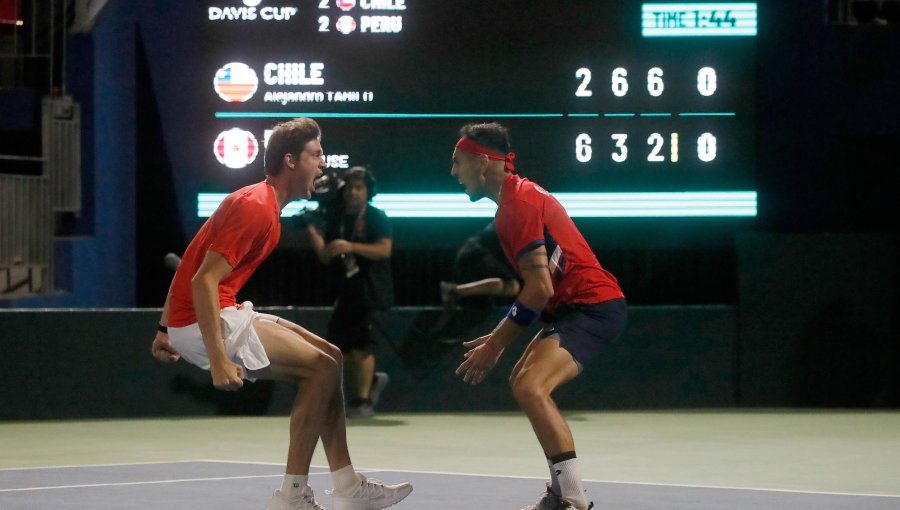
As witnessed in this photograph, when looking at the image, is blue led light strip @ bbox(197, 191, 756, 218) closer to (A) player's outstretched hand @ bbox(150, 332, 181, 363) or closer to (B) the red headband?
(B) the red headband

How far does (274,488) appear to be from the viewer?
8.09 meters

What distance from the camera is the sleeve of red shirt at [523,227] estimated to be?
6.92 metres

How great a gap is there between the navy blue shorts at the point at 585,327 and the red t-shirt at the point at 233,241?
127 cm

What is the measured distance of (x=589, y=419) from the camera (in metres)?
12.4

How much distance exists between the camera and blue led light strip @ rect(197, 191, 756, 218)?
40.9 ft

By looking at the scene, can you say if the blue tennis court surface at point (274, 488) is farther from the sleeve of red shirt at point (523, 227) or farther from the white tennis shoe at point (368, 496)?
the sleeve of red shirt at point (523, 227)

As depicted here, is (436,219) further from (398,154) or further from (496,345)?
(496,345)

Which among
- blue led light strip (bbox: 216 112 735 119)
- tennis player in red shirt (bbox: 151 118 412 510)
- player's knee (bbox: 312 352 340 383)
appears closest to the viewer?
tennis player in red shirt (bbox: 151 118 412 510)

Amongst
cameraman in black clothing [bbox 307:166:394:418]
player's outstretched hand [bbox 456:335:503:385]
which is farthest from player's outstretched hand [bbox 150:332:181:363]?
cameraman in black clothing [bbox 307:166:394:418]

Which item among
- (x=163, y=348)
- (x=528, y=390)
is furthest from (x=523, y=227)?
(x=163, y=348)

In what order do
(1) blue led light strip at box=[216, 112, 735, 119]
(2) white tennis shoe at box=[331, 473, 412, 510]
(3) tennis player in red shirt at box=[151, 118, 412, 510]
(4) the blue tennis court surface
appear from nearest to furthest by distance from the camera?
(3) tennis player in red shirt at box=[151, 118, 412, 510]
(2) white tennis shoe at box=[331, 473, 412, 510]
(4) the blue tennis court surface
(1) blue led light strip at box=[216, 112, 735, 119]

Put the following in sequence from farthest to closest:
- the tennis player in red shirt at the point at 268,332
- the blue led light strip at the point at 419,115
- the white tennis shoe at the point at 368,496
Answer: the blue led light strip at the point at 419,115 → the white tennis shoe at the point at 368,496 → the tennis player in red shirt at the point at 268,332

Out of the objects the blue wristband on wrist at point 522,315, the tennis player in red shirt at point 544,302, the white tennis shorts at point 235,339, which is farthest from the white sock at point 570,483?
the white tennis shorts at point 235,339

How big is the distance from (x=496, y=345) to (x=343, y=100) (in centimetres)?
580
